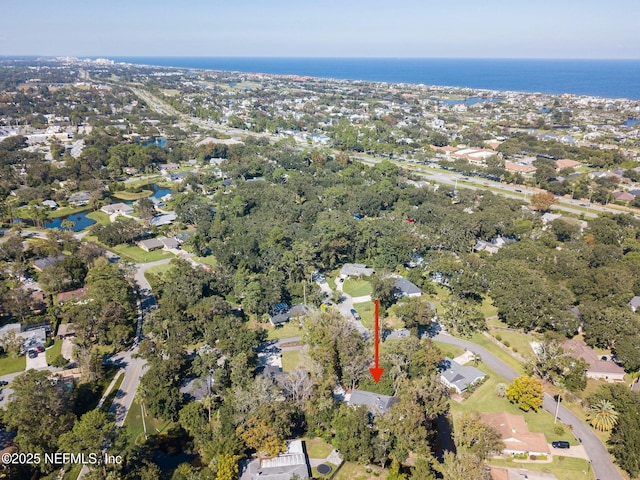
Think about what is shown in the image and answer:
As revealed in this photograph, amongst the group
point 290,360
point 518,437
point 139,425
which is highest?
point 518,437

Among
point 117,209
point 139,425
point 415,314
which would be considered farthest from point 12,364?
point 117,209

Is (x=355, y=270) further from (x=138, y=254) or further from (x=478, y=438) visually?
(x=138, y=254)

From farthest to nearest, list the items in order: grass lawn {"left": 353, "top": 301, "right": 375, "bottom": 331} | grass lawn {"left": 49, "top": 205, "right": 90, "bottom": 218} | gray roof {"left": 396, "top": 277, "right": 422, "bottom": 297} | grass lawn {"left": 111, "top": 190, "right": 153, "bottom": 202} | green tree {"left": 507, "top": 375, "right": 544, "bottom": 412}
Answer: grass lawn {"left": 111, "top": 190, "right": 153, "bottom": 202} → grass lawn {"left": 49, "top": 205, "right": 90, "bottom": 218} → gray roof {"left": 396, "top": 277, "right": 422, "bottom": 297} → grass lawn {"left": 353, "top": 301, "right": 375, "bottom": 331} → green tree {"left": 507, "top": 375, "right": 544, "bottom": 412}

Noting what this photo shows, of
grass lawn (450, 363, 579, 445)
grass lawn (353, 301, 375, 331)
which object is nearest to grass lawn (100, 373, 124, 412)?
grass lawn (353, 301, 375, 331)

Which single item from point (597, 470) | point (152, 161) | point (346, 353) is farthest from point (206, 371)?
point (152, 161)

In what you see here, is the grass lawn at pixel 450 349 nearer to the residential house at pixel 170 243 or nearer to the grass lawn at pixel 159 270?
the grass lawn at pixel 159 270

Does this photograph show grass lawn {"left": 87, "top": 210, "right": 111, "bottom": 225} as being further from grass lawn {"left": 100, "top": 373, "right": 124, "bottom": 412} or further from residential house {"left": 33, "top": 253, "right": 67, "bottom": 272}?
grass lawn {"left": 100, "top": 373, "right": 124, "bottom": 412}
